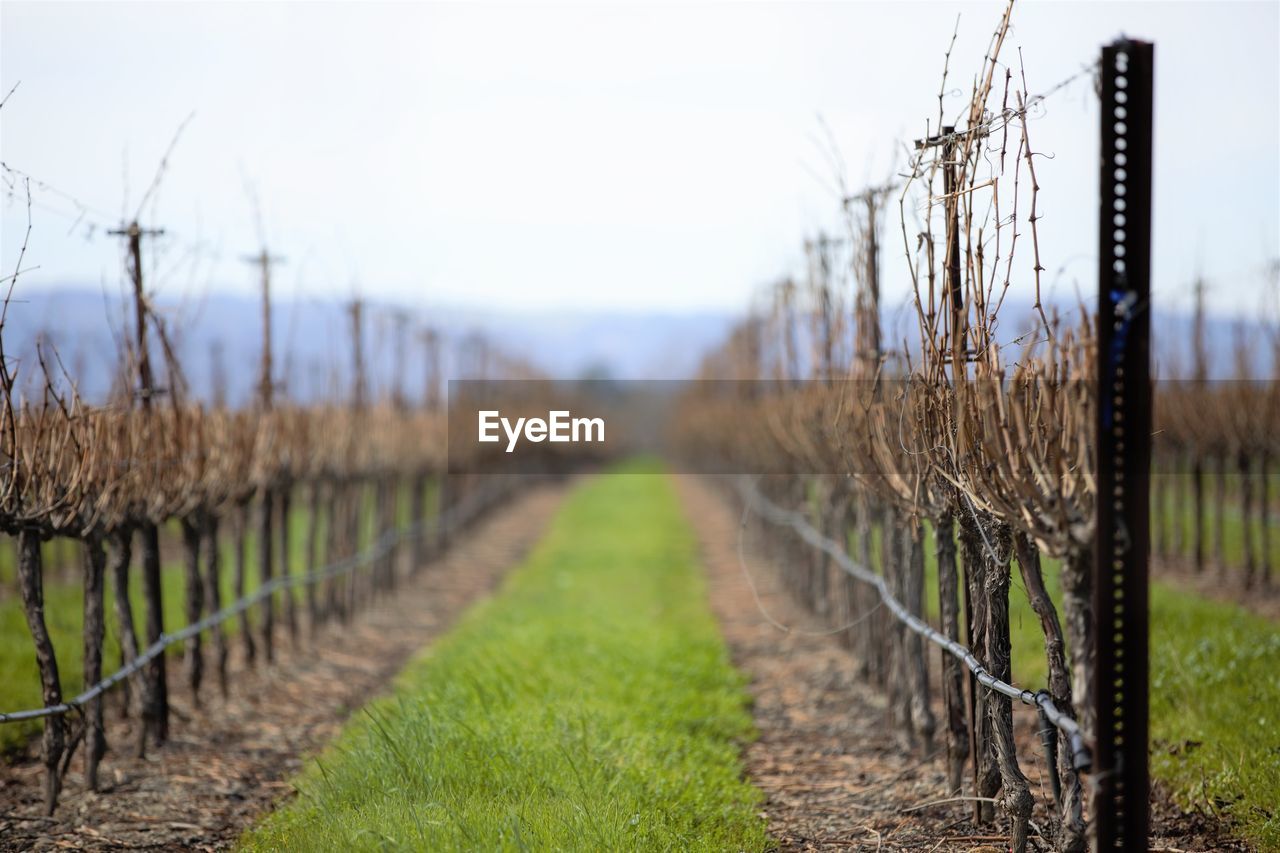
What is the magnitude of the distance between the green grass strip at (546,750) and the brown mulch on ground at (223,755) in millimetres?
457

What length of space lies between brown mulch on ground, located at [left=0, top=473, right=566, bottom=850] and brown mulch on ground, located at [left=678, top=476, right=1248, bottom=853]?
2840 millimetres

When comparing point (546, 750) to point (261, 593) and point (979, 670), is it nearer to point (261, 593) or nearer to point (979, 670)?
point (979, 670)

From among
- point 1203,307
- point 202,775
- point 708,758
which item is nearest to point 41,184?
point 202,775

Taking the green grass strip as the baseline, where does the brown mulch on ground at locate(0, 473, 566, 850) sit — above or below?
below

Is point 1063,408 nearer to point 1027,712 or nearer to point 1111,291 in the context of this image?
point 1111,291

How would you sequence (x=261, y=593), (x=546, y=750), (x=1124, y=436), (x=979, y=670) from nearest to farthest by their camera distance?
(x=1124, y=436) < (x=979, y=670) < (x=546, y=750) < (x=261, y=593)

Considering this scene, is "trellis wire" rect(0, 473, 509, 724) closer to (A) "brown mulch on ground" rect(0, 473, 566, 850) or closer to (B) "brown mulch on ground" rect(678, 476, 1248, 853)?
(A) "brown mulch on ground" rect(0, 473, 566, 850)

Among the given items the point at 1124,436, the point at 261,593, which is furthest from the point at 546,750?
the point at 261,593

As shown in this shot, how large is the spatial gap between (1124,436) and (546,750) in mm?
3337

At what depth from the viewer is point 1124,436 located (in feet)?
11.2

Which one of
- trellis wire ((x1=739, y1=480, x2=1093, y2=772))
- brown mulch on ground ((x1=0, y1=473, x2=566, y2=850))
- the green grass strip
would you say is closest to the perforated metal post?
trellis wire ((x1=739, y1=480, x2=1093, y2=772))

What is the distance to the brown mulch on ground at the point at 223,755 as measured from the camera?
556cm

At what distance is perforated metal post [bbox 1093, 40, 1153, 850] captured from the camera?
11.2 ft

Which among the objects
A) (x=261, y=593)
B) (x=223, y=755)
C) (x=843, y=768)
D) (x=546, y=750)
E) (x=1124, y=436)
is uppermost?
(x=1124, y=436)
